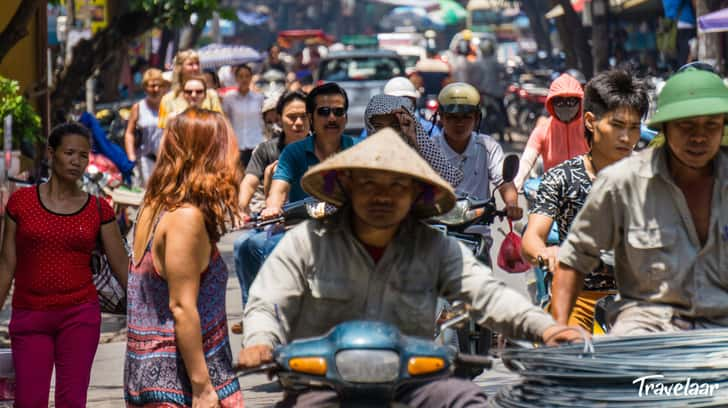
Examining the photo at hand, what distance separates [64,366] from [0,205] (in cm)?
533

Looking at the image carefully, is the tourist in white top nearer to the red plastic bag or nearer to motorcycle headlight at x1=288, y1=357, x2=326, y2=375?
the red plastic bag

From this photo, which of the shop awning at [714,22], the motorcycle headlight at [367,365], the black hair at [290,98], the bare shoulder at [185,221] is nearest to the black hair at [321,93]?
the black hair at [290,98]

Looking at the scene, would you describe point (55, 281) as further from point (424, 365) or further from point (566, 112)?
point (566, 112)

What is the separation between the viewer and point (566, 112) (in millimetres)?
9047

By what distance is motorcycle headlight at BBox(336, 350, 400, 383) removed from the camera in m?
3.78

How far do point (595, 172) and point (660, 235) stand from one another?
1576mm

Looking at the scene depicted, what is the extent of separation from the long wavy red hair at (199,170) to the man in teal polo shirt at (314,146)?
219cm

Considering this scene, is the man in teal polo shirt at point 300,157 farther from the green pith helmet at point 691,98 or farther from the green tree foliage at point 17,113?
the green tree foliage at point 17,113

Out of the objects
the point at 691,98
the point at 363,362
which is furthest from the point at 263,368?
the point at 691,98

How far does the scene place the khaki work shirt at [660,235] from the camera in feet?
15.0

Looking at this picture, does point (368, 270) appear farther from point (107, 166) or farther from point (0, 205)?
point (107, 166)

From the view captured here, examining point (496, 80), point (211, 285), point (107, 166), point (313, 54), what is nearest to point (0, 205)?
point (107, 166)

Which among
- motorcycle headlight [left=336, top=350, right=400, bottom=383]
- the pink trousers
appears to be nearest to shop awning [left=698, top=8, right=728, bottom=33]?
the pink trousers

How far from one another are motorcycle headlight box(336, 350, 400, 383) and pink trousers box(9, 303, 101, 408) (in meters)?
2.58
